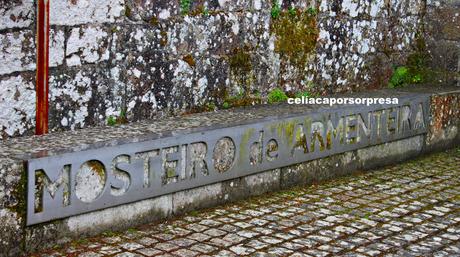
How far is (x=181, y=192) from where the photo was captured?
525 cm

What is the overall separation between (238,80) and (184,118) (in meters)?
0.74

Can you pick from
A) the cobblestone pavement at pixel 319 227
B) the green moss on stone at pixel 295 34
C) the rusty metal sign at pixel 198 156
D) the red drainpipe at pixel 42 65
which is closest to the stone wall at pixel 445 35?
the rusty metal sign at pixel 198 156

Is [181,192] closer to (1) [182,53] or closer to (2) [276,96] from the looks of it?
(1) [182,53]

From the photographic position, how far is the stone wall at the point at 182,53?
489 centimetres

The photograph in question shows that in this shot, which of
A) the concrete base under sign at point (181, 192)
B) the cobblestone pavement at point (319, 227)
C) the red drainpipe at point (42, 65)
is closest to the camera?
the concrete base under sign at point (181, 192)

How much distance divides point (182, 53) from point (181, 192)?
3.44 ft

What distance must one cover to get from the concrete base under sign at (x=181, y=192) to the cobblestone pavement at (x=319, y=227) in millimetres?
76

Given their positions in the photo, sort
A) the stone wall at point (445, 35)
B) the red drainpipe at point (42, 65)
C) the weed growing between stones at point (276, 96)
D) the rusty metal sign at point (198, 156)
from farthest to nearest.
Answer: the stone wall at point (445, 35), the weed growing between stones at point (276, 96), the red drainpipe at point (42, 65), the rusty metal sign at point (198, 156)

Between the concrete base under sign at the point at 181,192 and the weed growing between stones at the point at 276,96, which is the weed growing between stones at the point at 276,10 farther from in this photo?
the concrete base under sign at the point at 181,192

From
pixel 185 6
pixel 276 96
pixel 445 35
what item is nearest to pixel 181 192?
pixel 185 6

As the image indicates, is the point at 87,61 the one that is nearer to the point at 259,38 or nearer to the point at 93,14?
the point at 93,14

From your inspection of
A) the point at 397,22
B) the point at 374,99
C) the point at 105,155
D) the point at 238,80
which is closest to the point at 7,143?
the point at 105,155

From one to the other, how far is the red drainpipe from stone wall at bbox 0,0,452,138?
4 centimetres

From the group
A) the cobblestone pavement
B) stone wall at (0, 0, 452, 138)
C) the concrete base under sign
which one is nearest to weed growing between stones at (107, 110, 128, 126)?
stone wall at (0, 0, 452, 138)
